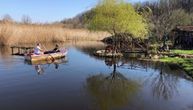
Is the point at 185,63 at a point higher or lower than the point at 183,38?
lower

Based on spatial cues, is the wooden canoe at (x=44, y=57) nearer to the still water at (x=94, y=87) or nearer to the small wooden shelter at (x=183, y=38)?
the still water at (x=94, y=87)

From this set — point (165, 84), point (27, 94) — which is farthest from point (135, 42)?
point (27, 94)

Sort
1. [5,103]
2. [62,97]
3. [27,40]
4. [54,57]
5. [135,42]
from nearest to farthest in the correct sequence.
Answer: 1. [5,103]
2. [62,97]
3. [54,57]
4. [135,42]
5. [27,40]

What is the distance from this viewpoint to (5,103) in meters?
17.8

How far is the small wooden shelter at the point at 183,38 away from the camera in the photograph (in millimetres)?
48081

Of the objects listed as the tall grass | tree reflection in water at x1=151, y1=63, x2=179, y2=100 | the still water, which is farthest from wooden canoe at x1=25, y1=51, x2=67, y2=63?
the tall grass

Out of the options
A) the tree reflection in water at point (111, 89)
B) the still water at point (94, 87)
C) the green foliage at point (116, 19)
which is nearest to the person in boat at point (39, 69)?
the still water at point (94, 87)

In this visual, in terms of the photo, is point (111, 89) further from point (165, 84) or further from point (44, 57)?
point (44, 57)

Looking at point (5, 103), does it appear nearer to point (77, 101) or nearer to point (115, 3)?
point (77, 101)

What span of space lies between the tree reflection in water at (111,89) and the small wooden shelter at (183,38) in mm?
21844

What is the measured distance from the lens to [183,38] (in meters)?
49.1

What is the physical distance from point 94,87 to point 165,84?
5.41m

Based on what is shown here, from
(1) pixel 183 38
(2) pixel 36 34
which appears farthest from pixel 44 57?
(2) pixel 36 34

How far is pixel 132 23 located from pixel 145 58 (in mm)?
10136
